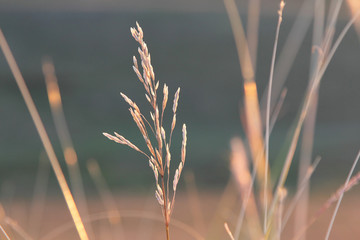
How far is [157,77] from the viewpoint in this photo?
2088 mm

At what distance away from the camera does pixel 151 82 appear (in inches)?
8.1

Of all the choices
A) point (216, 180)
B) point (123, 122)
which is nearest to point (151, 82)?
point (216, 180)

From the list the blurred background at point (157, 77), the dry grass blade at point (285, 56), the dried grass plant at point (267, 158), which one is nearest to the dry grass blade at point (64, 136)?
the blurred background at point (157, 77)

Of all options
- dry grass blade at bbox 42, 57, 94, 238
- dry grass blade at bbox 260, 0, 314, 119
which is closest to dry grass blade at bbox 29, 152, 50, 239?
dry grass blade at bbox 42, 57, 94, 238

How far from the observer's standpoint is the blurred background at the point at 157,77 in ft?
6.01

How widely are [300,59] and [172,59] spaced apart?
1.79 feet

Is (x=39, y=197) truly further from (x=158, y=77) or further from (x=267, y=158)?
(x=267, y=158)

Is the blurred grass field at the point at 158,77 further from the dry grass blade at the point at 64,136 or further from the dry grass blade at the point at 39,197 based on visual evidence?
the dry grass blade at the point at 39,197

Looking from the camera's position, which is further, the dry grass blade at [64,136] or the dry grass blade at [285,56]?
the dry grass blade at [285,56]

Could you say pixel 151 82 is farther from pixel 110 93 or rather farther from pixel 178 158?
pixel 110 93

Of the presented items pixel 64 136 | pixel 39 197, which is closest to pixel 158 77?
pixel 64 136

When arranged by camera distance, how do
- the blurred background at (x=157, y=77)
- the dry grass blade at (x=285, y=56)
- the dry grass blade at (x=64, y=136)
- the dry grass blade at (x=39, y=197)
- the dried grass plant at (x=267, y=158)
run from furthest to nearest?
the blurred background at (x=157, y=77), the dry grass blade at (x=285, y=56), the dry grass blade at (x=64, y=136), the dry grass blade at (x=39, y=197), the dried grass plant at (x=267, y=158)

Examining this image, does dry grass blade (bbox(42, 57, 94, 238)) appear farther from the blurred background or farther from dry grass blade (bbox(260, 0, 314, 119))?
dry grass blade (bbox(260, 0, 314, 119))

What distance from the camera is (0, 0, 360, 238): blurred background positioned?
1831 millimetres
